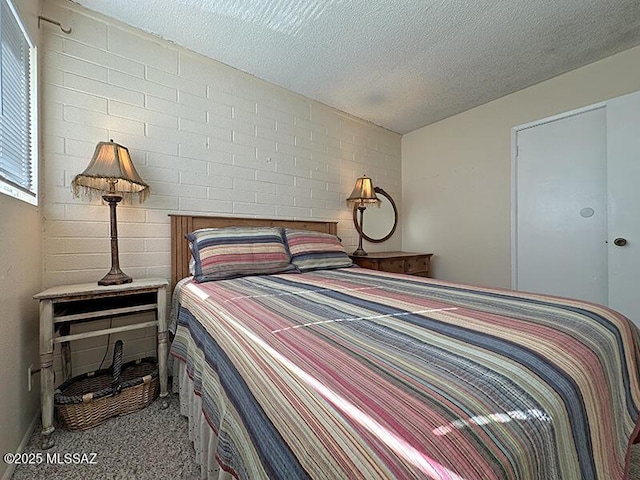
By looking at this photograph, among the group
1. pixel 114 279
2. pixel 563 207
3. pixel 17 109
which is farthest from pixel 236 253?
pixel 563 207

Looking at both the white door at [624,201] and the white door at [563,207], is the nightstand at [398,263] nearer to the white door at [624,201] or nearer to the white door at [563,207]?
the white door at [563,207]

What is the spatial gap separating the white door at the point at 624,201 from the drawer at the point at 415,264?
58.7 inches

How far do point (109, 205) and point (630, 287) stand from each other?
3.65m

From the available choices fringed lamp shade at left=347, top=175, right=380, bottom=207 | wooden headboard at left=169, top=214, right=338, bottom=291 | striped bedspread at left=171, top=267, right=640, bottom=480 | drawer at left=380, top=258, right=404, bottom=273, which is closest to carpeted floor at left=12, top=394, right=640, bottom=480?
striped bedspread at left=171, top=267, right=640, bottom=480

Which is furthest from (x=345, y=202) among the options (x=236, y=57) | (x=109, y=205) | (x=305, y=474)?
(x=305, y=474)

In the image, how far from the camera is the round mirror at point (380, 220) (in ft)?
11.1

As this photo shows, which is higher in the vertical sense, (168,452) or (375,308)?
(375,308)

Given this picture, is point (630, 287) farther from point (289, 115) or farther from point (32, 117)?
point (32, 117)

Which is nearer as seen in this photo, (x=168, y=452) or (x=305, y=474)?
(x=305, y=474)

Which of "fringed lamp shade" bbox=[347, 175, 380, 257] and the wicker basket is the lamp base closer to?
the wicker basket

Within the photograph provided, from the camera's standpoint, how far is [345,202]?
10.4ft

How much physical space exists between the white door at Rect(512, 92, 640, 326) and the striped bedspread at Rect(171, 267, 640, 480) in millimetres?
1498

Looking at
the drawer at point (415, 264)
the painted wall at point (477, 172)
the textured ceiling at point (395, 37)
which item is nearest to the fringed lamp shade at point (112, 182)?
the textured ceiling at point (395, 37)

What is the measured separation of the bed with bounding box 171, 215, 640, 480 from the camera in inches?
16.6
